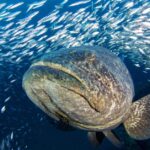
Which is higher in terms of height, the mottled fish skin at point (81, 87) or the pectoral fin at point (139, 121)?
the mottled fish skin at point (81, 87)

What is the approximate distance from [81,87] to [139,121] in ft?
6.32

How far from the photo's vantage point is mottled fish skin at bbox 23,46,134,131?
2.88 metres

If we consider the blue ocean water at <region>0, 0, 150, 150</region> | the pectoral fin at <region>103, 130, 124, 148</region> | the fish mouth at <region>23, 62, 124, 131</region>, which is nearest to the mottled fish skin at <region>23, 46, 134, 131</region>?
the fish mouth at <region>23, 62, 124, 131</region>

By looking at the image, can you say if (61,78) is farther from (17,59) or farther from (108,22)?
(17,59)

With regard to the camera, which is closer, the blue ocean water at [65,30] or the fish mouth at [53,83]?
the fish mouth at [53,83]

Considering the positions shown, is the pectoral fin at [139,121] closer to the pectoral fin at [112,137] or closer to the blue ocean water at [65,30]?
the pectoral fin at [112,137]

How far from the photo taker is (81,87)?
290 cm

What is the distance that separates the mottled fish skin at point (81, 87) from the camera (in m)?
2.88

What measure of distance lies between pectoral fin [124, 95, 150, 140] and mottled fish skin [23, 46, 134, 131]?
70cm

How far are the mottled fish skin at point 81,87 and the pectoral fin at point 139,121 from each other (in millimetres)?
704

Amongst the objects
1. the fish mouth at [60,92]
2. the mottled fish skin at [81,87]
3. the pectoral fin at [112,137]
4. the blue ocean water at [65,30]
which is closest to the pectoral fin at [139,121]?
the pectoral fin at [112,137]

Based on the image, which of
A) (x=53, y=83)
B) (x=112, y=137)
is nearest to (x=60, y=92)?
(x=53, y=83)

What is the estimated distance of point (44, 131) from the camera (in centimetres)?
3294

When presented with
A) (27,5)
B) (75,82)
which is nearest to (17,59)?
(27,5)
